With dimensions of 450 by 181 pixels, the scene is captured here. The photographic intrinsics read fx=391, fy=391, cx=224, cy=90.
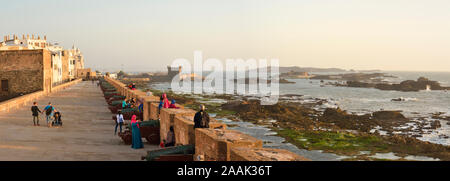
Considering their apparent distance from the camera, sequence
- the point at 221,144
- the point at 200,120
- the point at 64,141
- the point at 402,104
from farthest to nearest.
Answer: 1. the point at 402,104
2. the point at 64,141
3. the point at 200,120
4. the point at 221,144

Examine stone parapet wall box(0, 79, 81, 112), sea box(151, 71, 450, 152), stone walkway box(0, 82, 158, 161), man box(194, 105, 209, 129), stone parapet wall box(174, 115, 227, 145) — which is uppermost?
man box(194, 105, 209, 129)

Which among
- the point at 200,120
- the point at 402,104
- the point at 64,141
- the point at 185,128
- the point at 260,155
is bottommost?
the point at 402,104

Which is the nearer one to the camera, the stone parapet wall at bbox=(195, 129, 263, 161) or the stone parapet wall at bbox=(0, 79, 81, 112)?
the stone parapet wall at bbox=(195, 129, 263, 161)

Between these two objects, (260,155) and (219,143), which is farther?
(219,143)

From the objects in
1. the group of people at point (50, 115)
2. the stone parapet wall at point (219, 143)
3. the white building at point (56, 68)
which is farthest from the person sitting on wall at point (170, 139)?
the white building at point (56, 68)

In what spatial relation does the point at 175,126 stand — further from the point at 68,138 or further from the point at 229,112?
the point at 229,112

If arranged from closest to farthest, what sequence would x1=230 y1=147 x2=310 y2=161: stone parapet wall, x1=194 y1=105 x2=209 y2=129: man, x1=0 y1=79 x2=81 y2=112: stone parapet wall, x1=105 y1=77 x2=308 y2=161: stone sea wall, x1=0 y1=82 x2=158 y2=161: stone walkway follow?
x1=230 y1=147 x2=310 y2=161: stone parapet wall
x1=105 y1=77 x2=308 y2=161: stone sea wall
x1=194 y1=105 x2=209 y2=129: man
x1=0 y1=82 x2=158 y2=161: stone walkway
x1=0 y1=79 x2=81 y2=112: stone parapet wall

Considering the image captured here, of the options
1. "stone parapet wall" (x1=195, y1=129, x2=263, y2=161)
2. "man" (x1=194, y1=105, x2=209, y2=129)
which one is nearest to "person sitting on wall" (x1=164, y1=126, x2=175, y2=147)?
"man" (x1=194, y1=105, x2=209, y2=129)

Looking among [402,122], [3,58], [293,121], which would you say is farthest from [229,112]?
[3,58]

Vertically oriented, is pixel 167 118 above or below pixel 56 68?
below

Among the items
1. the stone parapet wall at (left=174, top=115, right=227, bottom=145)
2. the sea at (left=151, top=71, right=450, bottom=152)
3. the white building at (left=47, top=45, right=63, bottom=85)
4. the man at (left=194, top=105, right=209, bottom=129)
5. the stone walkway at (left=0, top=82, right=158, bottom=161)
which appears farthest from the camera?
the white building at (left=47, top=45, right=63, bottom=85)

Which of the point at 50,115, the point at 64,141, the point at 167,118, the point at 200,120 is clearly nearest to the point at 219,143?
the point at 200,120

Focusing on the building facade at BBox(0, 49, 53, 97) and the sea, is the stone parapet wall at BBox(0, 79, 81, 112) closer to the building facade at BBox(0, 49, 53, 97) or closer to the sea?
the building facade at BBox(0, 49, 53, 97)

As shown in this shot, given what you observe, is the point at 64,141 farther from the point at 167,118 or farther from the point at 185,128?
the point at 185,128
